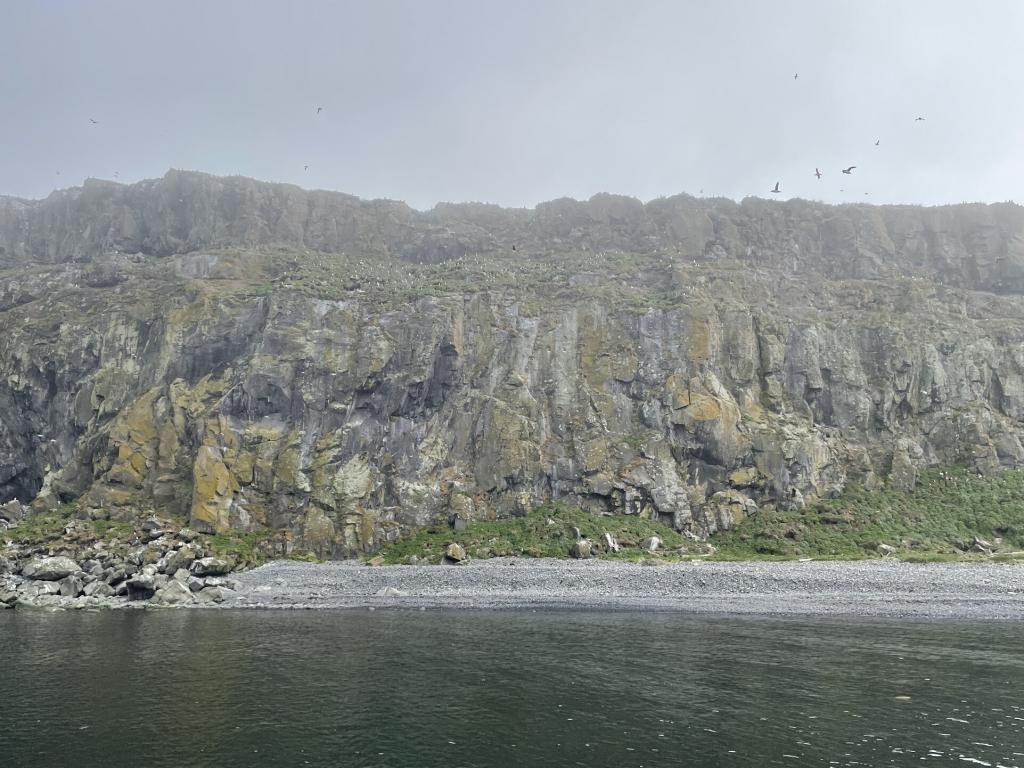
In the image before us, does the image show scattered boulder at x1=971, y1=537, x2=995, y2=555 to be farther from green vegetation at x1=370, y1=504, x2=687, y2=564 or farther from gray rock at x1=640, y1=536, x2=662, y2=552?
gray rock at x1=640, y1=536, x2=662, y2=552

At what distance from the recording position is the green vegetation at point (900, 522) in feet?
165

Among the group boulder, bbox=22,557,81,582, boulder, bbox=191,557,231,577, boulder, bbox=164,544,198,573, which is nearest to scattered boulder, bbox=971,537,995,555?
boulder, bbox=191,557,231,577

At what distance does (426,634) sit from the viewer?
97.2ft

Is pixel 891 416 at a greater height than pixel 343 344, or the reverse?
pixel 343 344

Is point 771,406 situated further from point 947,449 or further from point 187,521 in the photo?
point 187,521

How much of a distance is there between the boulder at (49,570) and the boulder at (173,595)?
8168 mm

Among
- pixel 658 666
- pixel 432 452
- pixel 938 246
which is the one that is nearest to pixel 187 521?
pixel 432 452

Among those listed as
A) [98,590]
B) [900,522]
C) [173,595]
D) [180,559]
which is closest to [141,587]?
[173,595]

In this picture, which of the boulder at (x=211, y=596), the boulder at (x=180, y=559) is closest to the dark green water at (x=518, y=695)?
the boulder at (x=211, y=596)

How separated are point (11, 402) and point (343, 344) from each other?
3719 centimetres

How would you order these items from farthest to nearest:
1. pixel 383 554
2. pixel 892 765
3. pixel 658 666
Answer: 1. pixel 383 554
2. pixel 658 666
3. pixel 892 765

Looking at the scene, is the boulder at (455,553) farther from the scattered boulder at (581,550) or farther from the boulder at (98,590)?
the boulder at (98,590)

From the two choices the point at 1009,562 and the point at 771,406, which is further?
the point at 771,406

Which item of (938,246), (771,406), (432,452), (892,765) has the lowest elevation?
(892,765)
